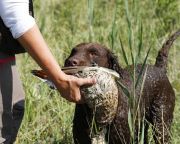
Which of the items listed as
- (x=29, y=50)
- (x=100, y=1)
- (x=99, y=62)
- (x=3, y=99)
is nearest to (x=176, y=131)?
Result: (x=99, y=62)

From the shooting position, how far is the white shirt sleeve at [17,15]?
326cm

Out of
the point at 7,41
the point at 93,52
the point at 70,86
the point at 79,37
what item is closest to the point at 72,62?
the point at 93,52

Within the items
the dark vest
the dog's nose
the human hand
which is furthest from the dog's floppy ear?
the human hand

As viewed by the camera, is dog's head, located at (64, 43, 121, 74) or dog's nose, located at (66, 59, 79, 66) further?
dog's head, located at (64, 43, 121, 74)

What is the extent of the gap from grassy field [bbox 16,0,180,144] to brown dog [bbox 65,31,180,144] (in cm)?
14

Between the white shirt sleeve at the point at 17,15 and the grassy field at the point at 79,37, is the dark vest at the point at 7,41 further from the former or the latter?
the grassy field at the point at 79,37

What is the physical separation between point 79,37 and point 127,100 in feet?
9.21

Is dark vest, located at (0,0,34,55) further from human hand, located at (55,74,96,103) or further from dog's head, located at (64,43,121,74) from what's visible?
dog's head, located at (64,43,121,74)

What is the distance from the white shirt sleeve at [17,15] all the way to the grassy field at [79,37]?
2.53 ft

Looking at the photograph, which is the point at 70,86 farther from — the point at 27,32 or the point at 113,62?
the point at 113,62

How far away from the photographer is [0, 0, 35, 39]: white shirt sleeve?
10.7ft

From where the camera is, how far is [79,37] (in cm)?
734

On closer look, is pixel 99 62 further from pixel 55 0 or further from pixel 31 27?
pixel 55 0

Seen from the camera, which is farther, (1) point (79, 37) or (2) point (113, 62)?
(1) point (79, 37)
